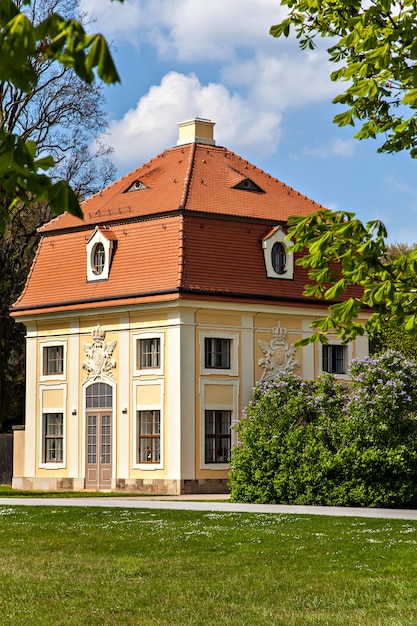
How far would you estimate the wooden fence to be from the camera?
39062 millimetres

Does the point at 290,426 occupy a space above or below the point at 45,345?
below

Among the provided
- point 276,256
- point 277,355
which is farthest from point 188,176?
point 277,355

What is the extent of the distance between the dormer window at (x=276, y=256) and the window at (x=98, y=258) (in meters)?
5.07

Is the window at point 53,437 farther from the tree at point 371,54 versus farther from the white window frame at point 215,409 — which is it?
the tree at point 371,54

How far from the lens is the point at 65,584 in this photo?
1245 centimetres

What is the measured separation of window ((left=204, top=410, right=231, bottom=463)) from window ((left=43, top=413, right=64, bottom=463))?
17.0 ft

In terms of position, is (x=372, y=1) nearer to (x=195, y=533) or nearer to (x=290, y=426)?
(x=195, y=533)

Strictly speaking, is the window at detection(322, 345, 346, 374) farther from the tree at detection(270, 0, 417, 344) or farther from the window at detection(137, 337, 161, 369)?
the tree at detection(270, 0, 417, 344)

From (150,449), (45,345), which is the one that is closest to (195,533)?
(150,449)

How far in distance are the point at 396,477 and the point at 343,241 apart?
578 inches

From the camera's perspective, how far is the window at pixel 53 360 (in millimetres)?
36125

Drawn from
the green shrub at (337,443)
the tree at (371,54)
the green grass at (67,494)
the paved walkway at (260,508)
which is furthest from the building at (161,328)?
the tree at (371,54)

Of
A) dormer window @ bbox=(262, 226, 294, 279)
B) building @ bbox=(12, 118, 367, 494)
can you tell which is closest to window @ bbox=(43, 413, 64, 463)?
building @ bbox=(12, 118, 367, 494)

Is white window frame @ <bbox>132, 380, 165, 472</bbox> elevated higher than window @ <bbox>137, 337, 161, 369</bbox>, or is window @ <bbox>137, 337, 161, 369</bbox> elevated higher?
window @ <bbox>137, 337, 161, 369</bbox>
